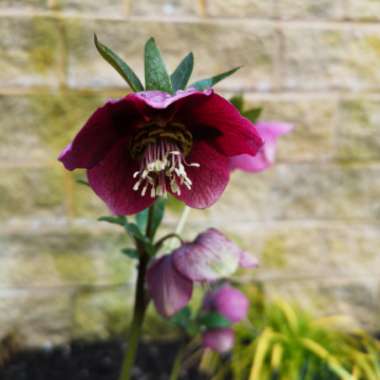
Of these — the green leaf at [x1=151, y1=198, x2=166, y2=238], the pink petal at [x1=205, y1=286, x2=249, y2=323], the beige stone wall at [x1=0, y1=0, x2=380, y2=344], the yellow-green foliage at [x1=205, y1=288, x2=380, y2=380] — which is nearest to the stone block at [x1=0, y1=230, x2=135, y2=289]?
the beige stone wall at [x1=0, y1=0, x2=380, y2=344]

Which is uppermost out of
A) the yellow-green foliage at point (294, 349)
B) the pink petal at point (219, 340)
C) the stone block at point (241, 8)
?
the stone block at point (241, 8)

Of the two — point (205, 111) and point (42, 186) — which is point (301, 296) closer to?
point (42, 186)

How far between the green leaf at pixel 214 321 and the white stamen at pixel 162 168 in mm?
412

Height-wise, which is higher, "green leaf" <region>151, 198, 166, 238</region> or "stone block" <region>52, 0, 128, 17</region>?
"stone block" <region>52, 0, 128, 17</region>

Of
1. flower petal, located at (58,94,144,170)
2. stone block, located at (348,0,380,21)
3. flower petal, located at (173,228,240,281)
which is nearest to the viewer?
flower petal, located at (58,94,144,170)

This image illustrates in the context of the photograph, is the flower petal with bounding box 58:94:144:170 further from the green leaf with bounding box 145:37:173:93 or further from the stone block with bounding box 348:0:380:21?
the stone block with bounding box 348:0:380:21

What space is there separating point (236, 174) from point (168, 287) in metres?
0.84

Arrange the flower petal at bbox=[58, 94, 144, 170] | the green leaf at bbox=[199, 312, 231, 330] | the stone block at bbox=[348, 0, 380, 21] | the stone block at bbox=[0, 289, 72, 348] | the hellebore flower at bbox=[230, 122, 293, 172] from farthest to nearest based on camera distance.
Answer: the stone block at bbox=[0, 289, 72, 348] < the stone block at bbox=[348, 0, 380, 21] < the green leaf at bbox=[199, 312, 231, 330] < the hellebore flower at bbox=[230, 122, 293, 172] < the flower petal at bbox=[58, 94, 144, 170]

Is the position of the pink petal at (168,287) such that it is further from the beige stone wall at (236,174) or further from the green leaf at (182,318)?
the beige stone wall at (236,174)

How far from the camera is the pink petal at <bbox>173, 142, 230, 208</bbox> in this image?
53 centimetres

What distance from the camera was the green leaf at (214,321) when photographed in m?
0.86

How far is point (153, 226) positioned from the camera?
61 centimetres

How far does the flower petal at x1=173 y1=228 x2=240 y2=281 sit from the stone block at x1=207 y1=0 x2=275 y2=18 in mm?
832

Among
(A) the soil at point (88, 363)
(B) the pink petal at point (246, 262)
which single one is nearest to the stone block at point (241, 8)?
(B) the pink petal at point (246, 262)
